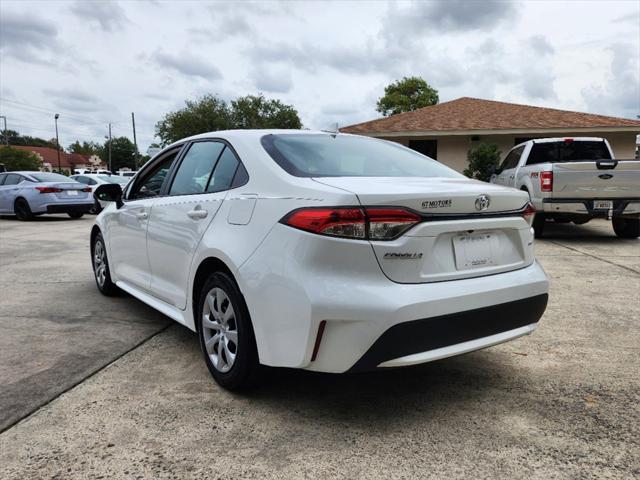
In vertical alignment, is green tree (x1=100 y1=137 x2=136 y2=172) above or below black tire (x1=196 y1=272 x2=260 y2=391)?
above

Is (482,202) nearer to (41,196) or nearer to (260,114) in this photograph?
(41,196)

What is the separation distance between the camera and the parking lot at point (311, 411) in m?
2.34

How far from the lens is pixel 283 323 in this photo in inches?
101

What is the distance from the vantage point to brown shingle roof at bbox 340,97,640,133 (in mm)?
19578

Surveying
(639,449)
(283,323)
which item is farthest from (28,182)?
(639,449)

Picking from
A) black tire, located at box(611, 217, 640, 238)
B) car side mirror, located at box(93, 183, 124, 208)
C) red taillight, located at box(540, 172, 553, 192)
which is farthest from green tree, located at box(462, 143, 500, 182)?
car side mirror, located at box(93, 183, 124, 208)

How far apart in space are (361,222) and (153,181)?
2.47m

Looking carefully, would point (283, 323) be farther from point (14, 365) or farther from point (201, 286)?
point (14, 365)

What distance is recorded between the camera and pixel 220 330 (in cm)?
308

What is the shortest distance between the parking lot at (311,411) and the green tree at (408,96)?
44.4 meters

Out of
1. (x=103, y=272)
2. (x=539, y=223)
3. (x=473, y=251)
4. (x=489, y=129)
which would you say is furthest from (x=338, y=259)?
(x=489, y=129)

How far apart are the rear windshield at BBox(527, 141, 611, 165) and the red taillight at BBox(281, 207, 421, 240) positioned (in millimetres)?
8897

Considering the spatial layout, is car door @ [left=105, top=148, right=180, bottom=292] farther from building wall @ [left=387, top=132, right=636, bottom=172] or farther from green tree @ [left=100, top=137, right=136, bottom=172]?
green tree @ [left=100, top=137, right=136, bottom=172]

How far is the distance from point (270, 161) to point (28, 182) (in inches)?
536
